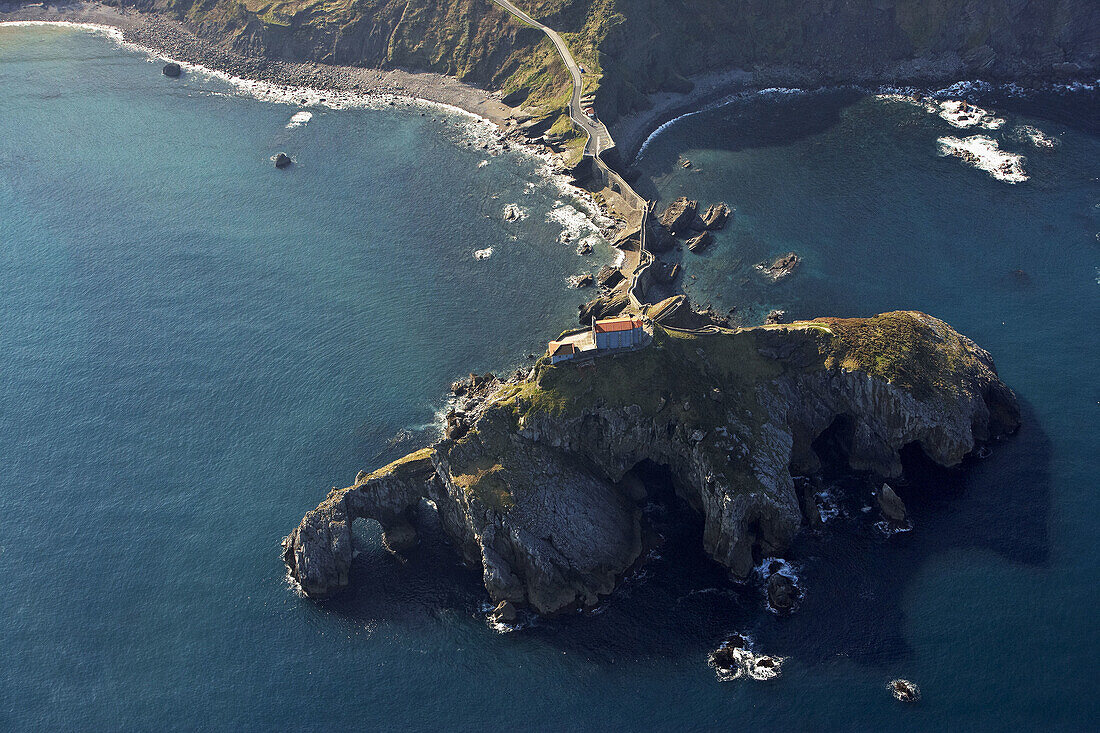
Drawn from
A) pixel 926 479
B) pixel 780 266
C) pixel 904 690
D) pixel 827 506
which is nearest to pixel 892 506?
pixel 827 506

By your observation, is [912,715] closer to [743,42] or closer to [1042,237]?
[1042,237]

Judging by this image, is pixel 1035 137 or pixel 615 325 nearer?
pixel 615 325

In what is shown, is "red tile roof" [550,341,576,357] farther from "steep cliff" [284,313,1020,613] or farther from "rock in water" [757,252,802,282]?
"rock in water" [757,252,802,282]

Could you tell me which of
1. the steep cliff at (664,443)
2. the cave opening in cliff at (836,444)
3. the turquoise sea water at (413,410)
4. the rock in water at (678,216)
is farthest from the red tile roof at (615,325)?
the rock in water at (678,216)

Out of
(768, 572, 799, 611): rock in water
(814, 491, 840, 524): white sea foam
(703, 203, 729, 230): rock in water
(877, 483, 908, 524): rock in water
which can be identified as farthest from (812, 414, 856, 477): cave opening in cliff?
(703, 203, 729, 230): rock in water

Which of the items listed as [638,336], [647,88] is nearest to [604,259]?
[638,336]

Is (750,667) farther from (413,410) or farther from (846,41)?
(846,41)
